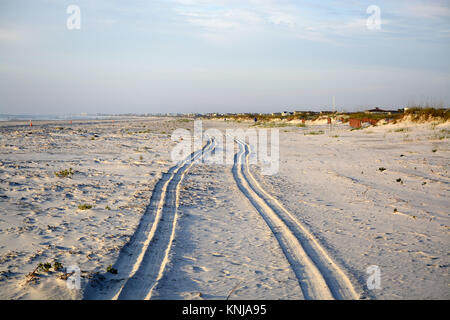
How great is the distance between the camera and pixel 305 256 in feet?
17.2

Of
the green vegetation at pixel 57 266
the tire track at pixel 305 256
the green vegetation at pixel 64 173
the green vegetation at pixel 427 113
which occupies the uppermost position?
the green vegetation at pixel 427 113

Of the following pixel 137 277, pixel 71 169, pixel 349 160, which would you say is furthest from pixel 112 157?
pixel 137 277

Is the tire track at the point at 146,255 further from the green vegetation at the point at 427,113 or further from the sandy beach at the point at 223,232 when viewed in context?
the green vegetation at the point at 427,113

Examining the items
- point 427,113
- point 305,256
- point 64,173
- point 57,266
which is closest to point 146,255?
point 57,266

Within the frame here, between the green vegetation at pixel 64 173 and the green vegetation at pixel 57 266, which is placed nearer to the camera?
the green vegetation at pixel 57 266

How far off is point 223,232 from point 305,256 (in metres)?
1.70

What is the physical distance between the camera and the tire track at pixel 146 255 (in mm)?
4098

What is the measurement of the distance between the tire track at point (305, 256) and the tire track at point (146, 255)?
191 centimetres

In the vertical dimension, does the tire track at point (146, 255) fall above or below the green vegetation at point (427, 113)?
below

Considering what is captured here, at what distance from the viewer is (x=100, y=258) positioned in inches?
196

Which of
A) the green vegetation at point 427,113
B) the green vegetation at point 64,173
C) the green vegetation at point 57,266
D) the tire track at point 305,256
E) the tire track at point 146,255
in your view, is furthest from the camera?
the green vegetation at point 427,113

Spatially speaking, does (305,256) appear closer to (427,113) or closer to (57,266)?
(57,266)

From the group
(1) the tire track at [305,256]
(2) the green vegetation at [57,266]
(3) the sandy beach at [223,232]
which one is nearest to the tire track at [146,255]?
(3) the sandy beach at [223,232]

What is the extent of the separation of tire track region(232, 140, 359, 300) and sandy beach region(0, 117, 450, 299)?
2 centimetres
